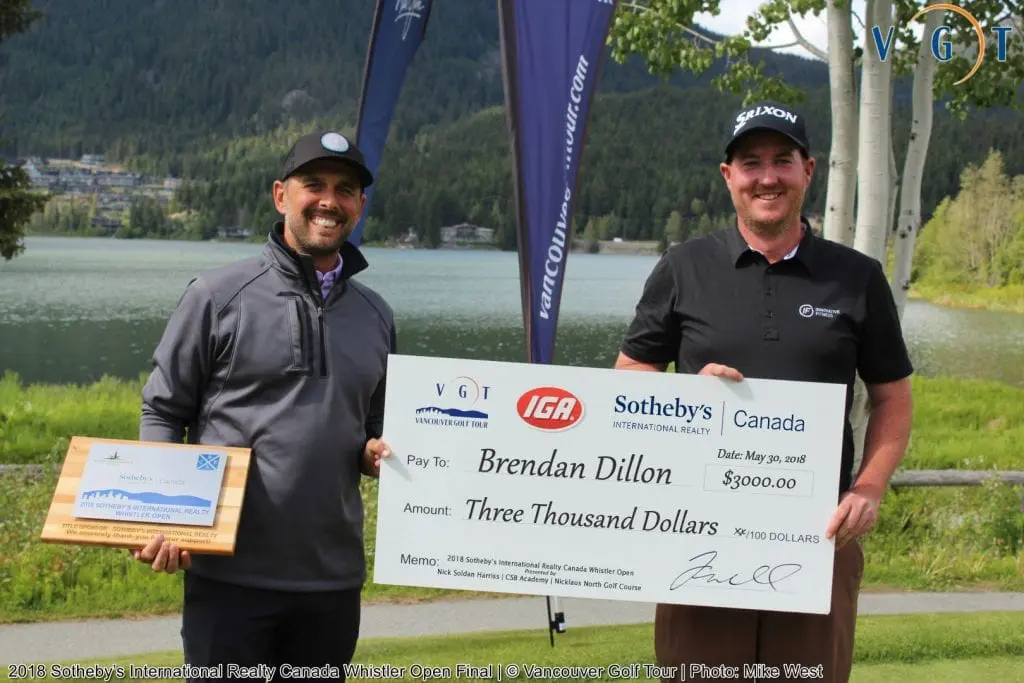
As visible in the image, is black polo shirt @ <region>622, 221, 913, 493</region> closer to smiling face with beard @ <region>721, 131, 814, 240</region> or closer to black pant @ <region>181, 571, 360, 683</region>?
smiling face with beard @ <region>721, 131, 814, 240</region>

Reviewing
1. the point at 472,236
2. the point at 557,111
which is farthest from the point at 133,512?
the point at 472,236

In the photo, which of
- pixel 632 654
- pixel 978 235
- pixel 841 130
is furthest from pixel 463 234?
pixel 632 654

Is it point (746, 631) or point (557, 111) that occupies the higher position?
point (557, 111)

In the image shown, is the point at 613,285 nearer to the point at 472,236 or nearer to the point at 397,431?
the point at 472,236

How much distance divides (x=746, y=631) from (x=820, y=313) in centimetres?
100

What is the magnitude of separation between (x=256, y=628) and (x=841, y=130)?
6.13m

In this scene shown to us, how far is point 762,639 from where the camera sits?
321 cm

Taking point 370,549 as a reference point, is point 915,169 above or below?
→ above

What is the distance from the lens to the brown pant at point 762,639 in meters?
3.12

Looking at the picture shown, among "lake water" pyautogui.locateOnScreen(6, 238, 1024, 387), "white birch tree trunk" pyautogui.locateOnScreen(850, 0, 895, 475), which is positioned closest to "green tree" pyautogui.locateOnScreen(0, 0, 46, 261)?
"white birch tree trunk" pyautogui.locateOnScreen(850, 0, 895, 475)

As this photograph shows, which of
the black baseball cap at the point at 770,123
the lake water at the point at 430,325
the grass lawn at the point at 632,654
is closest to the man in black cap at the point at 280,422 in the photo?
the black baseball cap at the point at 770,123

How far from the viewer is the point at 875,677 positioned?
16.9ft
